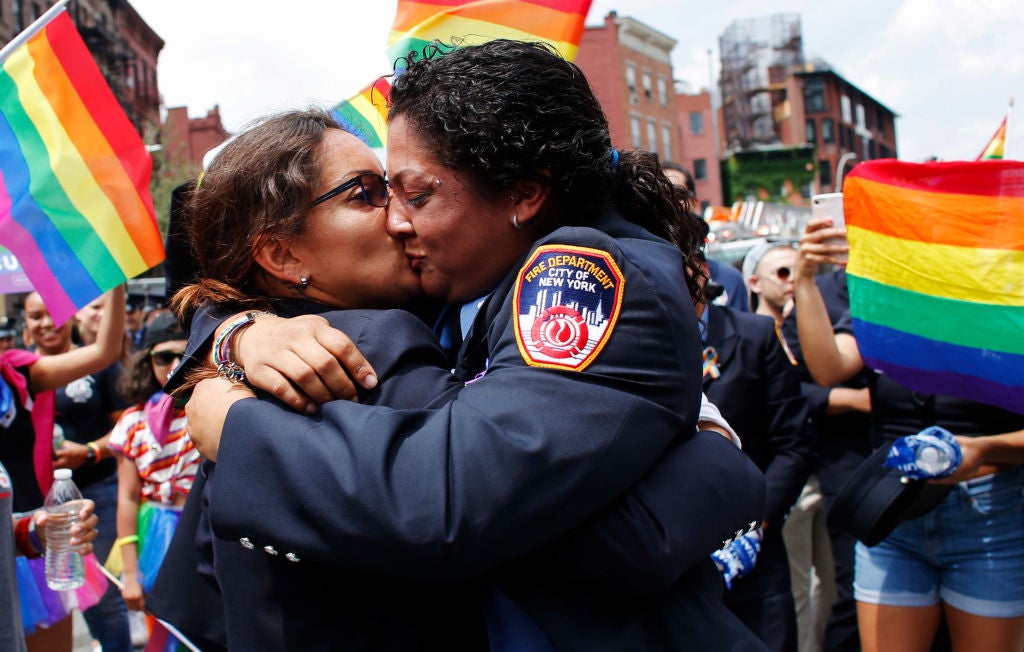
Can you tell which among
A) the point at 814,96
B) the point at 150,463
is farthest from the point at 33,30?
the point at 814,96

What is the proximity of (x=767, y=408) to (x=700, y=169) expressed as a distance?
63.3 m

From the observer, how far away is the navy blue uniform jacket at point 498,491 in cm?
125

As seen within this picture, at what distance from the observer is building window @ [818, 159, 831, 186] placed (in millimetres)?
70938

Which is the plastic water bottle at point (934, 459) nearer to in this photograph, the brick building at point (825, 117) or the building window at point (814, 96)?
the brick building at point (825, 117)

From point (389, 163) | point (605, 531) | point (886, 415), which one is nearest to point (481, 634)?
point (605, 531)

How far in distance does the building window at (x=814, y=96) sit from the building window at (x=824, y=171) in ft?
14.4

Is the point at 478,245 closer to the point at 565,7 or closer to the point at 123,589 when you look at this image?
the point at 565,7

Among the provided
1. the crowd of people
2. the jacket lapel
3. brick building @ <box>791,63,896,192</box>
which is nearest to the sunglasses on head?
the jacket lapel

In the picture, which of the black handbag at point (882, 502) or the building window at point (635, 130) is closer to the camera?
the black handbag at point (882, 502)

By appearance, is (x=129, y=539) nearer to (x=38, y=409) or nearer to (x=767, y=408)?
(x=38, y=409)

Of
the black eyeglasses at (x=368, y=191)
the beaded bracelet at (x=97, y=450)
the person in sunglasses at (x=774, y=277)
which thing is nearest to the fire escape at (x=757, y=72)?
the person in sunglasses at (x=774, y=277)

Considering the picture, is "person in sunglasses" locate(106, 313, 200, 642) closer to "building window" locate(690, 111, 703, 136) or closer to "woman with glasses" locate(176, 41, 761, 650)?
"woman with glasses" locate(176, 41, 761, 650)

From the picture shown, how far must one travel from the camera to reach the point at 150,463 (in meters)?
4.44

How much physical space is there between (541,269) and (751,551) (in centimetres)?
220
